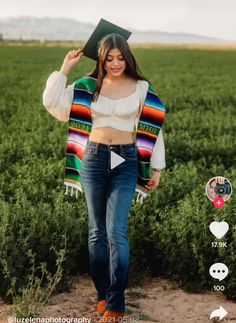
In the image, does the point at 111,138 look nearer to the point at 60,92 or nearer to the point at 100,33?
the point at 60,92

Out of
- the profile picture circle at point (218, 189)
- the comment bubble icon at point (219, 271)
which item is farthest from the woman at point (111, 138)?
the profile picture circle at point (218, 189)

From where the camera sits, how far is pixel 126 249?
517cm

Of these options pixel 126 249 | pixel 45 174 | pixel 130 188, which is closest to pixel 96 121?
pixel 130 188

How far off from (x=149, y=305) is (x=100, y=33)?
7.74 feet

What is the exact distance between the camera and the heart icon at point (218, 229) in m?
6.47

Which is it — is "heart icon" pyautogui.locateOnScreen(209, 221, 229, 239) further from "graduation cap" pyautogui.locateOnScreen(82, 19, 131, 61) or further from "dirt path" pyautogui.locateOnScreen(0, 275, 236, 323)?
"graduation cap" pyautogui.locateOnScreen(82, 19, 131, 61)

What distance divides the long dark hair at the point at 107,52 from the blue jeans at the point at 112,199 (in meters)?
0.45

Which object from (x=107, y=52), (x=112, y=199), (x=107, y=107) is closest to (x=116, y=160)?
(x=112, y=199)

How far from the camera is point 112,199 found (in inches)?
203

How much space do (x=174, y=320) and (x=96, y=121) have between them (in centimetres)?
175

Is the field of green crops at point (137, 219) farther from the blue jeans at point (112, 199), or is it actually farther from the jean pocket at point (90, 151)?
the jean pocket at point (90, 151)

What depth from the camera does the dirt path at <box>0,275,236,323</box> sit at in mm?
5672

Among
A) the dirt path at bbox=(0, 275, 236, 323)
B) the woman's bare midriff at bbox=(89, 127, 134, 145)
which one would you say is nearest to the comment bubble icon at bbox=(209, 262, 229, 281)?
the dirt path at bbox=(0, 275, 236, 323)

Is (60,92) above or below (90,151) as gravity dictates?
above
